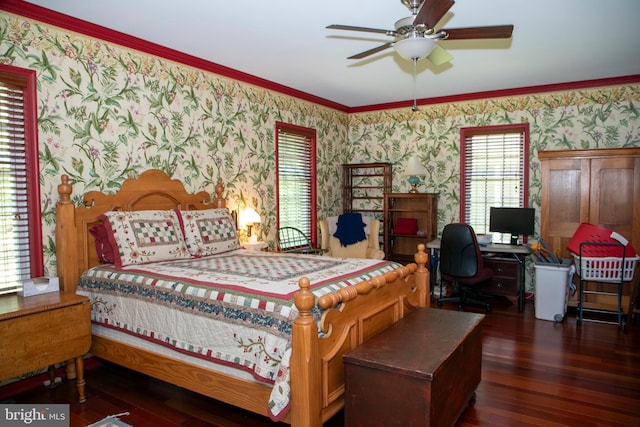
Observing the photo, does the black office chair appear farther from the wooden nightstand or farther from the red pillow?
the wooden nightstand

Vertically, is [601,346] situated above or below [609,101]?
below

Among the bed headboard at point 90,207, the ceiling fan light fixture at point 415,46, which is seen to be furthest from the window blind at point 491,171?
the bed headboard at point 90,207

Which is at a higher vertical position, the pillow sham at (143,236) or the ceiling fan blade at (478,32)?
the ceiling fan blade at (478,32)

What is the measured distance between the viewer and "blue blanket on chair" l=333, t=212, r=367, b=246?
5590mm

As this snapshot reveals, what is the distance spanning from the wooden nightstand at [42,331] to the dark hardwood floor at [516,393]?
1.02 feet

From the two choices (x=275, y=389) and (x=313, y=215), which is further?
(x=313, y=215)

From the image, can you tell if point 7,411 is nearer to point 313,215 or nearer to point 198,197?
point 198,197

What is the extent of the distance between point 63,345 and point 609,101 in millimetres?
5812

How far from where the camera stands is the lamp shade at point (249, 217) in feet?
15.1

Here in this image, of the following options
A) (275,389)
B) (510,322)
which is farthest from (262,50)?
(510,322)

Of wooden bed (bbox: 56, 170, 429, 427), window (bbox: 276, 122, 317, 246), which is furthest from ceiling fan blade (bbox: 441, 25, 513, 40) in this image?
window (bbox: 276, 122, 317, 246)

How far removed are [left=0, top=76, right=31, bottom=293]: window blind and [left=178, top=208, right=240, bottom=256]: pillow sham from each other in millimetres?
1128

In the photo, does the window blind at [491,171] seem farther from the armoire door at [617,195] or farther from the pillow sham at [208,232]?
the pillow sham at [208,232]

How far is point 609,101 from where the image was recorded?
503cm
